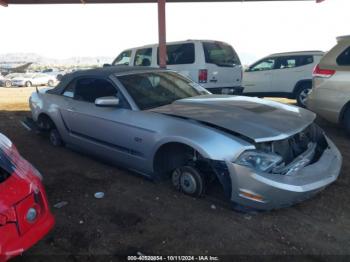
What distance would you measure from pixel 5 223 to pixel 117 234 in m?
1.27

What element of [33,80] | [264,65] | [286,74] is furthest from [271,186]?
[33,80]

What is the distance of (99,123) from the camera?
15.0 ft

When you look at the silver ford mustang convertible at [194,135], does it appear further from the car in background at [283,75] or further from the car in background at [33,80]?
the car in background at [33,80]

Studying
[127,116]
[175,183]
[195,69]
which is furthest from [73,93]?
[195,69]

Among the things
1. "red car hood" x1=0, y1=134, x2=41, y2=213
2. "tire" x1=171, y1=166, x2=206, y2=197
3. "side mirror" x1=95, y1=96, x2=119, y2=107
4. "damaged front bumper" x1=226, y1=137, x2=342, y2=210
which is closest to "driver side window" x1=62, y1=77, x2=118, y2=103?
"side mirror" x1=95, y1=96, x2=119, y2=107

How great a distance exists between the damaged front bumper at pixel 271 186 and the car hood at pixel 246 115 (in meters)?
0.35

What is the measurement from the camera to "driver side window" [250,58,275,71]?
33.4ft

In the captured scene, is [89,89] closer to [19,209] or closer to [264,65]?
[19,209]

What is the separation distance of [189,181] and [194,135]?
0.59 metres

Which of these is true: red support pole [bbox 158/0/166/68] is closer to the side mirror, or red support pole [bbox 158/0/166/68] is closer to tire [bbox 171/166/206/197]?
the side mirror

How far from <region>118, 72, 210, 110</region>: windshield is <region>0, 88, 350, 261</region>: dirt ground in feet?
3.53

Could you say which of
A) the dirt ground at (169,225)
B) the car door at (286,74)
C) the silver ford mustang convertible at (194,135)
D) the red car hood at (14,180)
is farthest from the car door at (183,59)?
the red car hood at (14,180)

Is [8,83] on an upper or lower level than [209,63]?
lower

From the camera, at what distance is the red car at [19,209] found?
2131 mm
